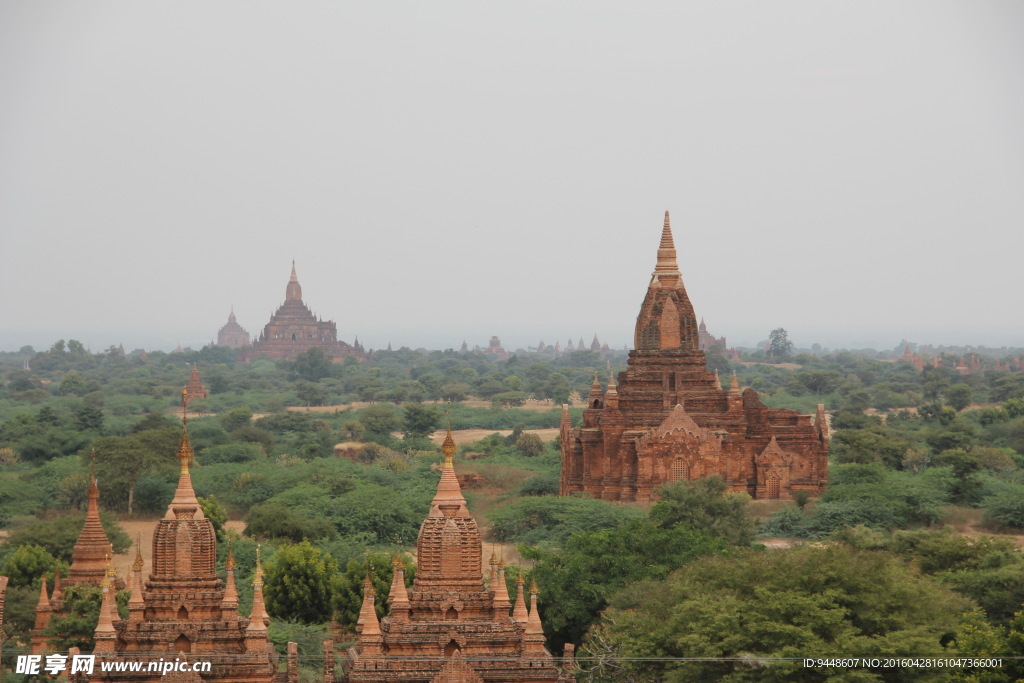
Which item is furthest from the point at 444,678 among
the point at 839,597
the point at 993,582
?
the point at 993,582

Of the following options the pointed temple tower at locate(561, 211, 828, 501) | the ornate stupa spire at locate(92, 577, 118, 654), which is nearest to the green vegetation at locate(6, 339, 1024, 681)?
the pointed temple tower at locate(561, 211, 828, 501)

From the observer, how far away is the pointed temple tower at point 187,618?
3080cm

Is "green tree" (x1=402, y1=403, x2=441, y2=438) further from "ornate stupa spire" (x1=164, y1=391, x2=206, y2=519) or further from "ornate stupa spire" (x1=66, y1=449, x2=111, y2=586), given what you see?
"ornate stupa spire" (x1=164, y1=391, x2=206, y2=519)

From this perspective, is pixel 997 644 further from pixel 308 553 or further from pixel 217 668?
pixel 308 553

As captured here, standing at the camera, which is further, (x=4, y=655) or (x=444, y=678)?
(x=4, y=655)

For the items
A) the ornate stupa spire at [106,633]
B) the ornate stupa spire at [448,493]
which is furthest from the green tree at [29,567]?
the ornate stupa spire at [448,493]

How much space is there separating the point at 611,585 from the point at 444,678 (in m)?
14.6

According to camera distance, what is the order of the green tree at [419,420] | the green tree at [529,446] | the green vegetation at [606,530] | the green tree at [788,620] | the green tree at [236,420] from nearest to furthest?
the green tree at [788,620] → the green vegetation at [606,530] → the green tree at [529,446] → the green tree at [419,420] → the green tree at [236,420]

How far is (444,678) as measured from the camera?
30125mm

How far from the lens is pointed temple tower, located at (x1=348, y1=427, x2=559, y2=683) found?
3078cm

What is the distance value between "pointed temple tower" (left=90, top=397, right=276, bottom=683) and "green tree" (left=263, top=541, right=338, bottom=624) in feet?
44.6

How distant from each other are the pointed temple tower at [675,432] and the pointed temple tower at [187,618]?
3377cm

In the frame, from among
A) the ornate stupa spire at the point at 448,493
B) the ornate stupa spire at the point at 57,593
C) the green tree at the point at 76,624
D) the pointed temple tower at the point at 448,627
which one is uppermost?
the ornate stupa spire at the point at 448,493

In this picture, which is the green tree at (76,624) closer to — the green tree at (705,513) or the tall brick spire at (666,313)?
the green tree at (705,513)
